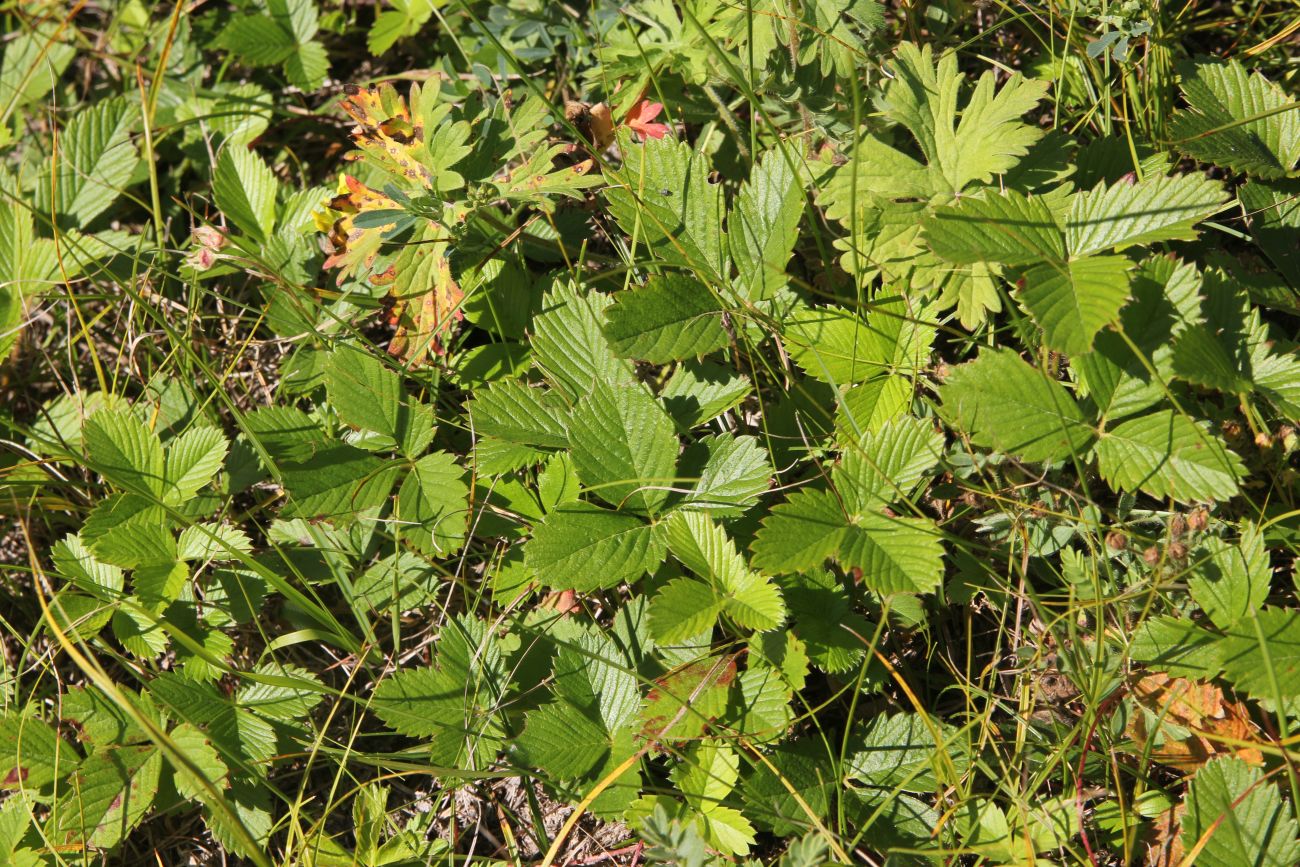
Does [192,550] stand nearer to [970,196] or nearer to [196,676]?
[196,676]

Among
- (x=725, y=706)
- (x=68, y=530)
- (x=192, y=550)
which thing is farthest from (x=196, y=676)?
(x=725, y=706)

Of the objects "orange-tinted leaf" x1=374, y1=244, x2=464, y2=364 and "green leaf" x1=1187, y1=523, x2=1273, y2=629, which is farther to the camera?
"orange-tinted leaf" x1=374, y1=244, x2=464, y2=364

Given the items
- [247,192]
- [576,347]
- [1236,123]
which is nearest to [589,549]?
[576,347]

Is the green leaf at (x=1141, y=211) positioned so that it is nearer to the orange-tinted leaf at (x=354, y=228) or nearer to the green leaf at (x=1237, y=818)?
the green leaf at (x=1237, y=818)

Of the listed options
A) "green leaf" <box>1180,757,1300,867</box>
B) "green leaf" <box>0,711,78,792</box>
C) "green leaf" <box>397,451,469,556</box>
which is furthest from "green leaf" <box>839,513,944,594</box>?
"green leaf" <box>0,711,78,792</box>

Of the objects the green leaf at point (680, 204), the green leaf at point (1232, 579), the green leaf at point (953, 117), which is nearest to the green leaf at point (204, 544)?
the green leaf at point (680, 204)

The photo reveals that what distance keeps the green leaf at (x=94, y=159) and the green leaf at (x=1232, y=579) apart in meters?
2.78

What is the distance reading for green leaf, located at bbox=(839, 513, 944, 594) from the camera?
1.63 metres

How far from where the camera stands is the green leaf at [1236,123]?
1955 mm

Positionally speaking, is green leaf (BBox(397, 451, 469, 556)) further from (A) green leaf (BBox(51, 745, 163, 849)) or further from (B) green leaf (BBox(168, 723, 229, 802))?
(A) green leaf (BBox(51, 745, 163, 849))

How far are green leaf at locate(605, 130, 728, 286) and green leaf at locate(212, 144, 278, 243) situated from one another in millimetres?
1034

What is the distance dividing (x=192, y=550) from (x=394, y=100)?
1058mm

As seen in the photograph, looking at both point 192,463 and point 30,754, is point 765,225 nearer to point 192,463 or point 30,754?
point 192,463

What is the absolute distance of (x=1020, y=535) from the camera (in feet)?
6.13
